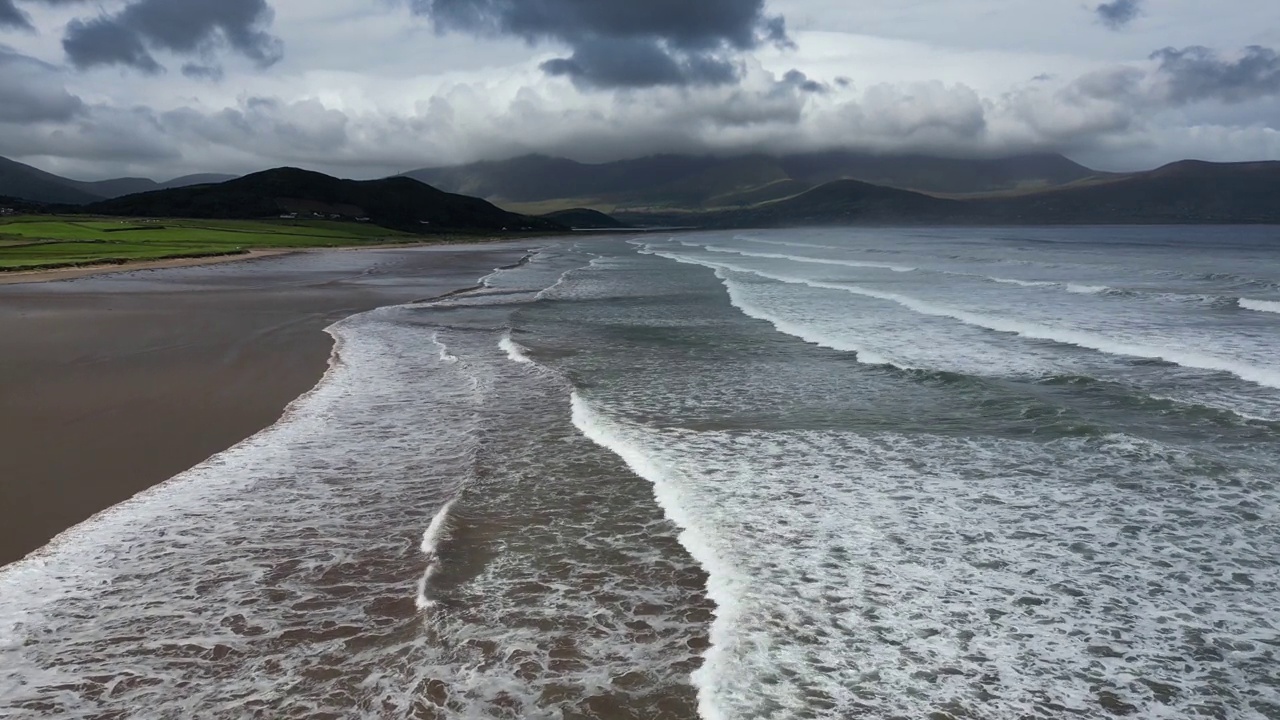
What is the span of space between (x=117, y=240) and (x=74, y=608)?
7049cm

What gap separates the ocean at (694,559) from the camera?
4766mm

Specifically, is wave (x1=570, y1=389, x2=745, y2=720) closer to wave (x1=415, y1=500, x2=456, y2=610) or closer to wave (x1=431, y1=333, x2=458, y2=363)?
wave (x1=415, y1=500, x2=456, y2=610)

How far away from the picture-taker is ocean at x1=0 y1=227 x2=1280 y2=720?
4.77 metres

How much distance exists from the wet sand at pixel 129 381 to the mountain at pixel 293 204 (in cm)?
13738

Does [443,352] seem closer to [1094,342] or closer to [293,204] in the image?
[1094,342]

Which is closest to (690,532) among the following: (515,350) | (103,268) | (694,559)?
(694,559)

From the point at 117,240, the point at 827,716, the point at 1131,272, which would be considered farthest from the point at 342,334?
the point at 117,240

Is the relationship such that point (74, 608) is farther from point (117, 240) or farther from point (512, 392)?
point (117, 240)

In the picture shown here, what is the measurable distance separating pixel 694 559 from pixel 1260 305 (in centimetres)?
2708

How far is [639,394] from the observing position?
13.2 m

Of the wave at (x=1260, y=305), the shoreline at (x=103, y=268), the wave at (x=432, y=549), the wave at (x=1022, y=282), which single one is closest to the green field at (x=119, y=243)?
the shoreline at (x=103, y=268)

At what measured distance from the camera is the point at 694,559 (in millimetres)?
6605

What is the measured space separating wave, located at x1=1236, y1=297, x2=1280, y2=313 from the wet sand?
25644mm

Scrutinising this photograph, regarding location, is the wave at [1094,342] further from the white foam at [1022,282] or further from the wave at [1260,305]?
the white foam at [1022,282]
